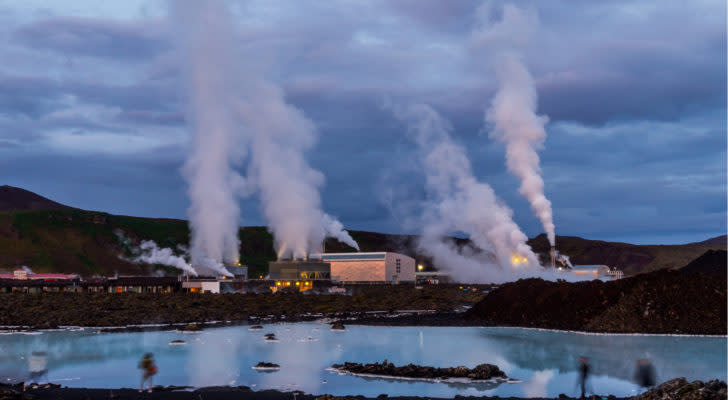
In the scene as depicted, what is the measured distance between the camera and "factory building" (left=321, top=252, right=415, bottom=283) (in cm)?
→ 12756

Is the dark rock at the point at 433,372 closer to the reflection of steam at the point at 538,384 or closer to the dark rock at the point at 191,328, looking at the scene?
the reflection of steam at the point at 538,384

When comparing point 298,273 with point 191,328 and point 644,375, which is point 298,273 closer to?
point 191,328

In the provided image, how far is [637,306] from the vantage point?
45.5 metres

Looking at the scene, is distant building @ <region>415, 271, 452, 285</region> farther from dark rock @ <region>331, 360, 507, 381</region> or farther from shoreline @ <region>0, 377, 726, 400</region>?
shoreline @ <region>0, 377, 726, 400</region>

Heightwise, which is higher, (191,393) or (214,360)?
(191,393)

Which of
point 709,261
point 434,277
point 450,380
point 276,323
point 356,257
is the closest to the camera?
point 450,380

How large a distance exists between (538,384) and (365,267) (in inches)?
4068

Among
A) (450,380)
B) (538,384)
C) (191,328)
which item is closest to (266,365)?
(450,380)

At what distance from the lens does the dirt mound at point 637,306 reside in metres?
43.4

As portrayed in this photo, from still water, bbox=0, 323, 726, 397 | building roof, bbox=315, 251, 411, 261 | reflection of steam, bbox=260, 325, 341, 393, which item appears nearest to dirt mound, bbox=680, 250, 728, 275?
still water, bbox=0, 323, 726, 397

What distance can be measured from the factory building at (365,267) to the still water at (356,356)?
256 feet

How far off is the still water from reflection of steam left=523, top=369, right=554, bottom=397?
0.16ft

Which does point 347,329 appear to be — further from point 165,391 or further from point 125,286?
point 125,286

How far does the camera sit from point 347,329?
4866 cm
